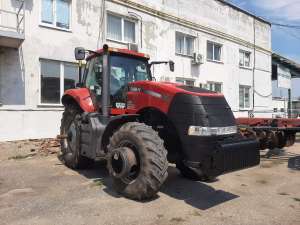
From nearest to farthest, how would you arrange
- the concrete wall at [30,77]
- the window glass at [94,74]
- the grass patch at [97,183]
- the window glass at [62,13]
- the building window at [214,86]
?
the grass patch at [97,183], the window glass at [94,74], the concrete wall at [30,77], the window glass at [62,13], the building window at [214,86]

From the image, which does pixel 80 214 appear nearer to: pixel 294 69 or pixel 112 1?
pixel 112 1

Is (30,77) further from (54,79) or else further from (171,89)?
(171,89)

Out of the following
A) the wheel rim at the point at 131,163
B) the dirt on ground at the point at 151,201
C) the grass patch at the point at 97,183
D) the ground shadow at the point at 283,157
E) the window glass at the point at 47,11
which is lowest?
the dirt on ground at the point at 151,201

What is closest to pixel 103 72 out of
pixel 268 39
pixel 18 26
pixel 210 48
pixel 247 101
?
pixel 18 26

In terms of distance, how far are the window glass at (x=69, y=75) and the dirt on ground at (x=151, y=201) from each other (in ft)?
16.3

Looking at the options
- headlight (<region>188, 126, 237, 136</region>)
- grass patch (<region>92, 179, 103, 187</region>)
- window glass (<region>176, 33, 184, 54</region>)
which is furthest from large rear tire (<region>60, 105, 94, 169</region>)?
window glass (<region>176, 33, 184, 54</region>)

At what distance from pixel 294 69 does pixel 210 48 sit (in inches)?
463

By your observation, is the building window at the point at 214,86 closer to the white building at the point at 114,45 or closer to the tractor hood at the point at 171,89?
the white building at the point at 114,45

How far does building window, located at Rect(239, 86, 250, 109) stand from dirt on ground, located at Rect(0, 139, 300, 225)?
46.2 feet

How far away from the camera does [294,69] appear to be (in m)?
27.8

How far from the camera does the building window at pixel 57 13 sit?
39.3ft

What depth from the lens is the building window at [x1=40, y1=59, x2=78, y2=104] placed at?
471 inches

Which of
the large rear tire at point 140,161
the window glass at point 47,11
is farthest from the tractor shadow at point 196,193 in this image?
the window glass at point 47,11

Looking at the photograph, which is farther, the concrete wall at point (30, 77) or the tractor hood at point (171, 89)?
the concrete wall at point (30, 77)
